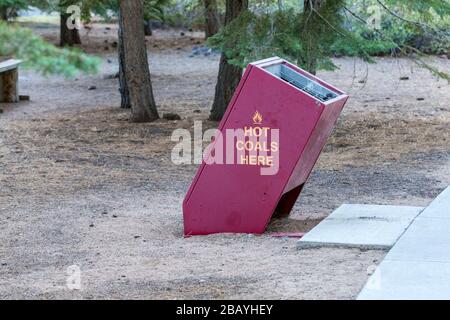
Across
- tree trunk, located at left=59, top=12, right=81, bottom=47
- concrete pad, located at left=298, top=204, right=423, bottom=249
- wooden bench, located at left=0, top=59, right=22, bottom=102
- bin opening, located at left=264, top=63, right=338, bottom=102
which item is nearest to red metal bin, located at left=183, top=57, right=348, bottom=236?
bin opening, located at left=264, top=63, right=338, bottom=102

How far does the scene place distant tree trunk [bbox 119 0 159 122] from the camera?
47.2 feet

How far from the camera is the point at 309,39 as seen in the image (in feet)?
37.8

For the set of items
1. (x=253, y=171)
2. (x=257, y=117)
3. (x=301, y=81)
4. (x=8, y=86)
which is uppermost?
(x=301, y=81)

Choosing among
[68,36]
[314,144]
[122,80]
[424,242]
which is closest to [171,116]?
[122,80]

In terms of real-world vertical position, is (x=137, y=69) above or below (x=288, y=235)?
above

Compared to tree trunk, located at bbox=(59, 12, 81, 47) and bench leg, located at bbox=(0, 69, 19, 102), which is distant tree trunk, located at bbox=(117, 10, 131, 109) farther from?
tree trunk, located at bbox=(59, 12, 81, 47)

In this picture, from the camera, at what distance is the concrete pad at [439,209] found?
7.55 metres

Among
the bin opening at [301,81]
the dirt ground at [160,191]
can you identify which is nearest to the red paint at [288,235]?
the dirt ground at [160,191]

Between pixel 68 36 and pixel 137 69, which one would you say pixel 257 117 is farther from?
pixel 68 36

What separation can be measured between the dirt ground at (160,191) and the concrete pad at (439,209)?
1039 millimetres

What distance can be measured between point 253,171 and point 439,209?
1.64 metres

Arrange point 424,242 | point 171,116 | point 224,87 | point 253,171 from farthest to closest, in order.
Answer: point 171,116
point 224,87
point 253,171
point 424,242

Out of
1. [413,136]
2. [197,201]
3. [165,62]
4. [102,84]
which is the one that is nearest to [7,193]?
[197,201]

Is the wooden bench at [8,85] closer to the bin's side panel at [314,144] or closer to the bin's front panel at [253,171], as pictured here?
the bin's front panel at [253,171]
